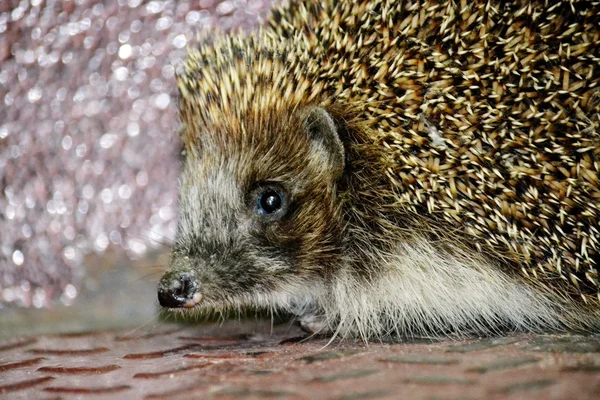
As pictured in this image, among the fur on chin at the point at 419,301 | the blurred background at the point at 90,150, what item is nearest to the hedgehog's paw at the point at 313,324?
the fur on chin at the point at 419,301

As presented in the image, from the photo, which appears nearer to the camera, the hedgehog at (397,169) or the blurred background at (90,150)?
the hedgehog at (397,169)

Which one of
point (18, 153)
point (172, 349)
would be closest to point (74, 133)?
point (18, 153)

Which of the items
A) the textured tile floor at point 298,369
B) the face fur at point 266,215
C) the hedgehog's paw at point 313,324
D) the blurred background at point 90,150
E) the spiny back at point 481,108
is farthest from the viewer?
the blurred background at point 90,150

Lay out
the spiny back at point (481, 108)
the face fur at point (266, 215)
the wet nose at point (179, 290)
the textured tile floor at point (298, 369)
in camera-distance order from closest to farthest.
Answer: the textured tile floor at point (298, 369), the spiny back at point (481, 108), the wet nose at point (179, 290), the face fur at point (266, 215)

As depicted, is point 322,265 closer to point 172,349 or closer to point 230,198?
point 230,198

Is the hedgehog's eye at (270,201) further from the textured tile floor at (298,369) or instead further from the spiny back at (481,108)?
the textured tile floor at (298,369)

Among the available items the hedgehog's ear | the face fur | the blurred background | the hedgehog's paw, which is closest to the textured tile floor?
the hedgehog's paw

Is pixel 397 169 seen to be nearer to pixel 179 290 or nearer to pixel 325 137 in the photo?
pixel 325 137
